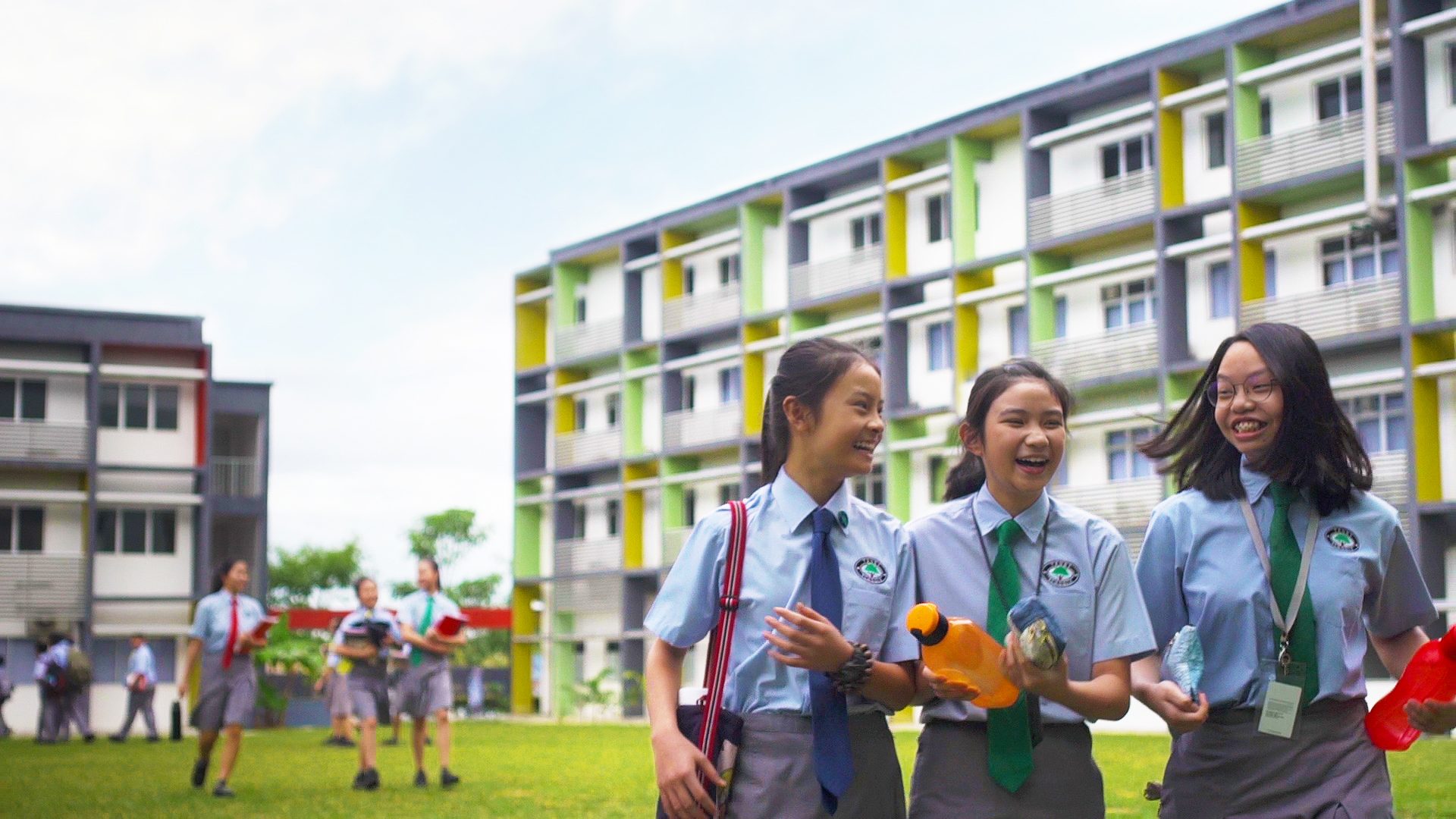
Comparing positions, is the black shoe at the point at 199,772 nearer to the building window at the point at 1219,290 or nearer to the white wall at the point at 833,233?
the building window at the point at 1219,290

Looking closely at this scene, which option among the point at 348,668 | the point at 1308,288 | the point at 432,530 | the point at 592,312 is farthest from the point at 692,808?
the point at 432,530

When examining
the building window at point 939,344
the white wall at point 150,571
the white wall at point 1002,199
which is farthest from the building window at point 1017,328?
the white wall at point 150,571

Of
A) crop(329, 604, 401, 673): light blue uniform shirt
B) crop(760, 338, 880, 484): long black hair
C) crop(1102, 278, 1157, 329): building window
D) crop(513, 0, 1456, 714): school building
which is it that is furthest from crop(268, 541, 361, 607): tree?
crop(760, 338, 880, 484): long black hair

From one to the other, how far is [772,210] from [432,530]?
72241 millimetres

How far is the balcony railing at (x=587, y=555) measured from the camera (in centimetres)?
5375

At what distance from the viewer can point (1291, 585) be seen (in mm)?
4105

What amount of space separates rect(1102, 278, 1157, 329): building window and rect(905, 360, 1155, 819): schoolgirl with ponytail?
34.8 metres

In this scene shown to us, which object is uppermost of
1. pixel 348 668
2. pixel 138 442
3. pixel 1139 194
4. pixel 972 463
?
pixel 1139 194

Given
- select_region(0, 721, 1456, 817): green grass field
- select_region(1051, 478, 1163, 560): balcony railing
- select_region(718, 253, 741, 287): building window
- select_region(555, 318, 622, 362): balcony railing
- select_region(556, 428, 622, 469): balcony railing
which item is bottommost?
select_region(0, 721, 1456, 817): green grass field

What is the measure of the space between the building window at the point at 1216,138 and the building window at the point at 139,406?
1018 inches

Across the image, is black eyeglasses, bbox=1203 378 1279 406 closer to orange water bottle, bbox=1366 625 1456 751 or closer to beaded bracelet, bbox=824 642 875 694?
orange water bottle, bbox=1366 625 1456 751

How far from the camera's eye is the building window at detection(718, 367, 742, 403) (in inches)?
1989

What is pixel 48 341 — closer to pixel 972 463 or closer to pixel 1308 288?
pixel 1308 288

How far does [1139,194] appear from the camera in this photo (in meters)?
38.2
